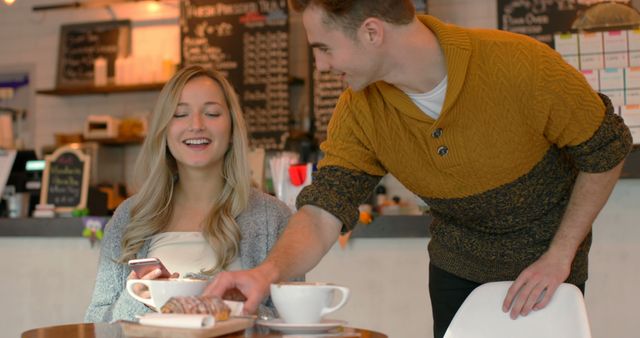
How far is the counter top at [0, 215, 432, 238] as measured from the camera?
381 cm

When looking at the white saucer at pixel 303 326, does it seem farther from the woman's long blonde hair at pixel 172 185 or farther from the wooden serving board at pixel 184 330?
the woman's long blonde hair at pixel 172 185

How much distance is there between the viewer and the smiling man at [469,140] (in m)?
2.00

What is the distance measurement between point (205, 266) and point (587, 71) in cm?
238

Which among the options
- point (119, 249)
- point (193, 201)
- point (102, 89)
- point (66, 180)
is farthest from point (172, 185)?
point (102, 89)

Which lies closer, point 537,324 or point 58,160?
point 537,324

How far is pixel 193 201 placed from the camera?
278cm

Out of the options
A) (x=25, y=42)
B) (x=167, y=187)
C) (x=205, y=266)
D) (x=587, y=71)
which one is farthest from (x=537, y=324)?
(x=25, y=42)

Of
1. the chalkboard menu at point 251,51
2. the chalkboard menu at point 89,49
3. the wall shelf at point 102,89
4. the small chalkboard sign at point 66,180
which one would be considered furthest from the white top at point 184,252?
the chalkboard menu at point 89,49

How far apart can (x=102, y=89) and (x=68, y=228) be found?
2.98 m

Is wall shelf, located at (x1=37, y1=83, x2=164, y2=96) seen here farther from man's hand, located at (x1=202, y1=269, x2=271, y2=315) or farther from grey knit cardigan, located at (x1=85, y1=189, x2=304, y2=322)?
man's hand, located at (x1=202, y1=269, x2=271, y2=315)

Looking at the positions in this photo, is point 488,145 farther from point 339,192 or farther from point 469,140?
point 339,192

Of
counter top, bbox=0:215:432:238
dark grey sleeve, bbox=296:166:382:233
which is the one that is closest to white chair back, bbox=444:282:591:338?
dark grey sleeve, bbox=296:166:382:233

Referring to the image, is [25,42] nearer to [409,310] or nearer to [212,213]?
[409,310]

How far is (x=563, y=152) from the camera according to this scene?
7.23ft
